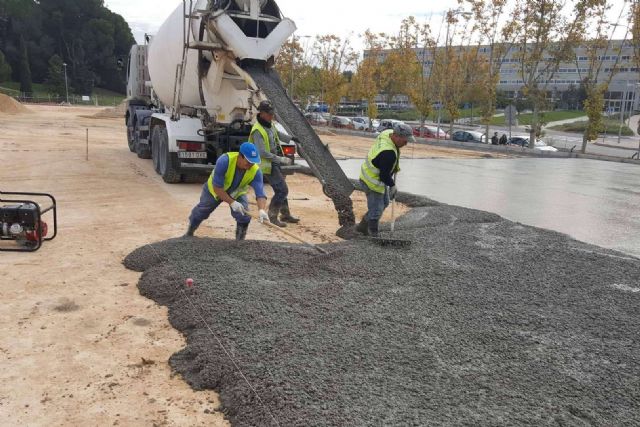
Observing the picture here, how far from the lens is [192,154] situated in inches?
397

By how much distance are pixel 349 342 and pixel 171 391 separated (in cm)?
117

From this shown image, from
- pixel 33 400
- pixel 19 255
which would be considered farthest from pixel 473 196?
pixel 33 400

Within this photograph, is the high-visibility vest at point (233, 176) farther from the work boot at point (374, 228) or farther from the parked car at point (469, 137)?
the parked car at point (469, 137)

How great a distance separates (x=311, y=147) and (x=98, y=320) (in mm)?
4508

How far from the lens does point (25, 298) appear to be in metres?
4.59

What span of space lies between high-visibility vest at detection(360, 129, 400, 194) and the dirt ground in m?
1.12

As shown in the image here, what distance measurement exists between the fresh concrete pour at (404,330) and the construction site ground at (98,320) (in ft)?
0.70

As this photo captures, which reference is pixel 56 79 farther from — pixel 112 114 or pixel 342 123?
pixel 342 123

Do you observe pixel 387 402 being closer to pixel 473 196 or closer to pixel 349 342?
pixel 349 342

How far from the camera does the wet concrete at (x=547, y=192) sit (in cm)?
852

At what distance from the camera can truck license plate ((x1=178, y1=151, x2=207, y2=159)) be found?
33.0 ft

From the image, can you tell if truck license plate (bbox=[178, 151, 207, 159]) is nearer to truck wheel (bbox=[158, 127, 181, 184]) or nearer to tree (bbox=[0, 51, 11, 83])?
truck wheel (bbox=[158, 127, 181, 184])

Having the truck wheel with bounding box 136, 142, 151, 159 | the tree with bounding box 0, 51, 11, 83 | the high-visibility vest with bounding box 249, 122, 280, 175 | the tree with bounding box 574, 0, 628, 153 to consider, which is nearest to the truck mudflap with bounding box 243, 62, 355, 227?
the high-visibility vest with bounding box 249, 122, 280, 175

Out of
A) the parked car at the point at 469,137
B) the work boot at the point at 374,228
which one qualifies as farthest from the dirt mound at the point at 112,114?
the work boot at the point at 374,228
